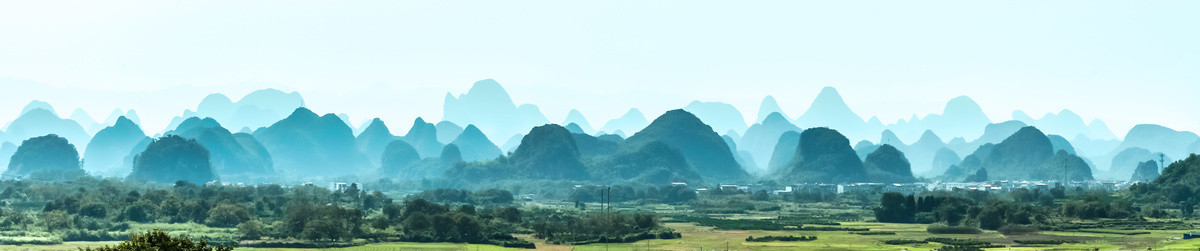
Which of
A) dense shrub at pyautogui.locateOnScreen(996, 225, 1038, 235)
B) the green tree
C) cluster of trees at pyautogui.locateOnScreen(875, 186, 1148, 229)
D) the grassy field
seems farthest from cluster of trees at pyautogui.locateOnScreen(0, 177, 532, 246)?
the green tree

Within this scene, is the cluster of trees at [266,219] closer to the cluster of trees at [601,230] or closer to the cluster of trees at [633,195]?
the cluster of trees at [601,230]

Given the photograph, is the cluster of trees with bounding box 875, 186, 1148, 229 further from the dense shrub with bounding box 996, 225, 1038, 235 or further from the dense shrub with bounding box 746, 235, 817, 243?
the dense shrub with bounding box 746, 235, 817, 243

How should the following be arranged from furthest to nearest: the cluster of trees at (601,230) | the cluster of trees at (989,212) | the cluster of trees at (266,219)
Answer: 1. the cluster of trees at (989,212)
2. the cluster of trees at (601,230)
3. the cluster of trees at (266,219)

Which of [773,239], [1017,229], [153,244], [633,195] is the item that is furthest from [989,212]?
[153,244]

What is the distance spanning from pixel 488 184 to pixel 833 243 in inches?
3851

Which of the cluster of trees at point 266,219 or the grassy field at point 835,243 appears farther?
the cluster of trees at point 266,219

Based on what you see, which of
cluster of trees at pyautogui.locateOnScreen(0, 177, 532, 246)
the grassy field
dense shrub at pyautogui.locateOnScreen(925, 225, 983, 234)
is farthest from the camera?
dense shrub at pyautogui.locateOnScreen(925, 225, 983, 234)

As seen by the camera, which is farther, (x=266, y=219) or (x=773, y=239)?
(x=266, y=219)

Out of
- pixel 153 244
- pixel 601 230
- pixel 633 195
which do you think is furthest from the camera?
pixel 633 195

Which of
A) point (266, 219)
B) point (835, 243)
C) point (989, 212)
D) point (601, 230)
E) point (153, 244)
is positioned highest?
point (989, 212)

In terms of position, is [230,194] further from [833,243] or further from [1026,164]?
[1026,164]

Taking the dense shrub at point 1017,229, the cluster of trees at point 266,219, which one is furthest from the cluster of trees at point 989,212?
the cluster of trees at point 266,219

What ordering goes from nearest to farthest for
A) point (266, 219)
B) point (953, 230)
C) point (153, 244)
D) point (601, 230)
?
point (153, 244)
point (601, 230)
point (953, 230)
point (266, 219)

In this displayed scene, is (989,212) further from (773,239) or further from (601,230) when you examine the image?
(601,230)
